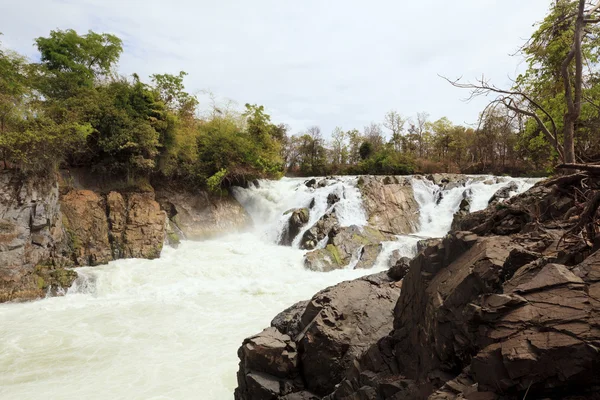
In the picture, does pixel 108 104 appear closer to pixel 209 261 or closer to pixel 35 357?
pixel 209 261

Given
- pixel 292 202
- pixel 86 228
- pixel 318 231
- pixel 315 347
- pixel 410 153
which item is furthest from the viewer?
pixel 410 153

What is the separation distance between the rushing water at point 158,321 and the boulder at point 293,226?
78cm

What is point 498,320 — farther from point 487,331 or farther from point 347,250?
point 347,250

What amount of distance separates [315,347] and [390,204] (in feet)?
46.0

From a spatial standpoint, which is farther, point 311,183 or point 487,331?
point 311,183

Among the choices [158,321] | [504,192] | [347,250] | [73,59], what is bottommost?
[158,321]

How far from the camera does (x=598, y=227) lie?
106 inches

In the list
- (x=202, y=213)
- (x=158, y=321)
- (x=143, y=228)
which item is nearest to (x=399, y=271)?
(x=158, y=321)

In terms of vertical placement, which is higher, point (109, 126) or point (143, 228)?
point (109, 126)

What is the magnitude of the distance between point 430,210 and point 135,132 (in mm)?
15064

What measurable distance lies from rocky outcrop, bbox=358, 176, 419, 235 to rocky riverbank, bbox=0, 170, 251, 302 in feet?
23.8

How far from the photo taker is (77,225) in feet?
39.7

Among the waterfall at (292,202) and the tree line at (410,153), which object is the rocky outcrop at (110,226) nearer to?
the waterfall at (292,202)

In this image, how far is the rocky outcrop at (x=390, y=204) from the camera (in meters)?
16.7
